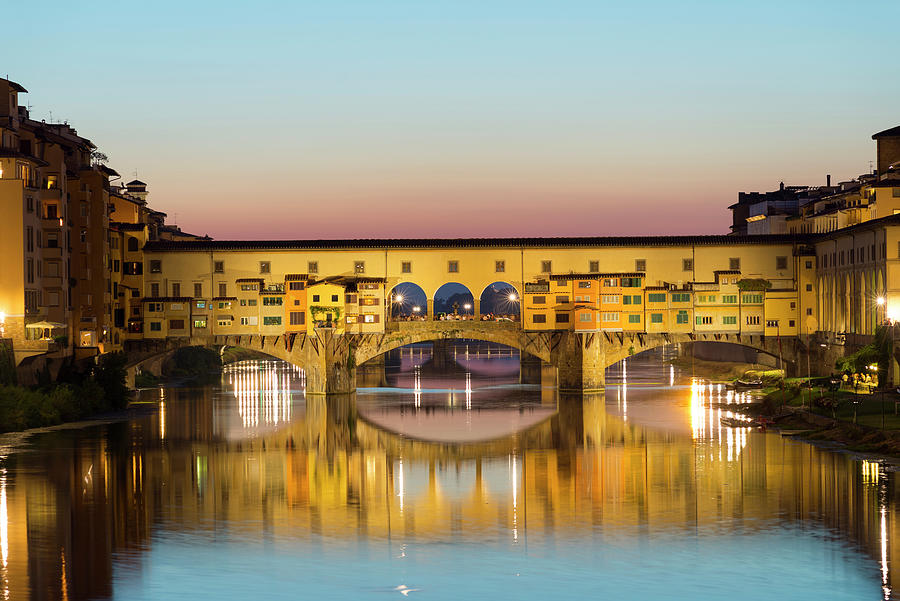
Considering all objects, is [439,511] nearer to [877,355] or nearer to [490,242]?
[877,355]

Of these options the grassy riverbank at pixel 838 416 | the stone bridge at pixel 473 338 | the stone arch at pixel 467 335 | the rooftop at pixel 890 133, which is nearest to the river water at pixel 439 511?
the grassy riverbank at pixel 838 416

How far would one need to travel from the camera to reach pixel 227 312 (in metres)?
91.3

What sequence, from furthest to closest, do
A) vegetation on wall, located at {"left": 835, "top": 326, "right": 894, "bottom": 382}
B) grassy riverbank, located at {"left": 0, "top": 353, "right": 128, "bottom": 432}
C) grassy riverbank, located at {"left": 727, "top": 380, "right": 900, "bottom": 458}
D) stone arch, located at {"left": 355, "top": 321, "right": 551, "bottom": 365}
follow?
1. stone arch, located at {"left": 355, "top": 321, "right": 551, "bottom": 365}
2. vegetation on wall, located at {"left": 835, "top": 326, "right": 894, "bottom": 382}
3. grassy riverbank, located at {"left": 0, "top": 353, "right": 128, "bottom": 432}
4. grassy riverbank, located at {"left": 727, "top": 380, "right": 900, "bottom": 458}

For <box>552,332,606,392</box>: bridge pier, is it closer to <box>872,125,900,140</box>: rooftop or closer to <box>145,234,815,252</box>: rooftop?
<box>145,234,815,252</box>: rooftop

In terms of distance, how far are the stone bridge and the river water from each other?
14.7m

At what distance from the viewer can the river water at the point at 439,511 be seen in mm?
32656

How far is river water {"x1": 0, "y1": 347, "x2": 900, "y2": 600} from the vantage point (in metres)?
32.7

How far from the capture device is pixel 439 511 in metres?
42.9

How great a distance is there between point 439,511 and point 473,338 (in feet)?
153

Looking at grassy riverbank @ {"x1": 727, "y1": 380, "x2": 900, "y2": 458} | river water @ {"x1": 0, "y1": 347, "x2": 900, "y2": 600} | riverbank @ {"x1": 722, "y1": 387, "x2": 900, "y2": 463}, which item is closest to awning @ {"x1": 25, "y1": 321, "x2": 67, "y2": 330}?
river water @ {"x1": 0, "y1": 347, "x2": 900, "y2": 600}

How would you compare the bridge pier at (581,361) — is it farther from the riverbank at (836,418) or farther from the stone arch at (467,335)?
the riverbank at (836,418)

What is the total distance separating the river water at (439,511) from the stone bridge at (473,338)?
48.4ft

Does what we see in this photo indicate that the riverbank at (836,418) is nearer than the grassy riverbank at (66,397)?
Yes

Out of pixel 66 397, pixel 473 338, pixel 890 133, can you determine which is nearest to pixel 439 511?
pixel 66 397
